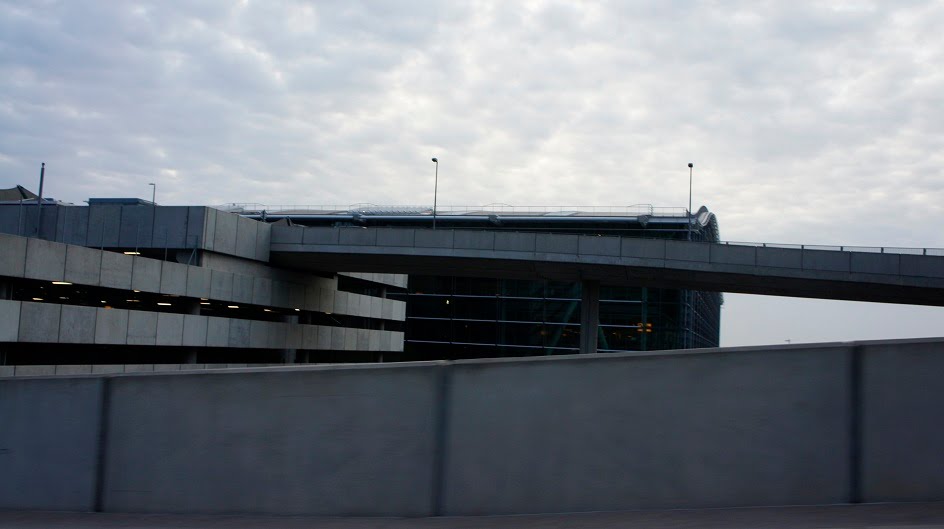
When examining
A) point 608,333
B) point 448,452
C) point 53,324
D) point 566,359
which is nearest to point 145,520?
point 448,452

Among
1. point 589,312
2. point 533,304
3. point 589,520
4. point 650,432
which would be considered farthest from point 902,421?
point 533,304

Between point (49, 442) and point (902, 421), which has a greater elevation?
point (902, 421)

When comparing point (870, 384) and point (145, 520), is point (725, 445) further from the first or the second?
point (145, 520)

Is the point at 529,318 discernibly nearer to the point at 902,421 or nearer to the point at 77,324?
the point at 77,324

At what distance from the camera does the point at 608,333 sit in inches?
2751

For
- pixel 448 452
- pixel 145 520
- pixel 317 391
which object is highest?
pixel 317 391

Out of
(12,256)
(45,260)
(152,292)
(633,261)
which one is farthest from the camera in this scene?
(633,261)

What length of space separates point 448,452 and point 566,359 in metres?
1.30

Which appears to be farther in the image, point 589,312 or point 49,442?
point 589,312

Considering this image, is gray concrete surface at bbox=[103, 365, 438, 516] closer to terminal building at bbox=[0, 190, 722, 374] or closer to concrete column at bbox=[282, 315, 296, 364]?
terminal building at bbox=[0, 190, 722, 374]

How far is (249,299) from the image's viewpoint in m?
44.4

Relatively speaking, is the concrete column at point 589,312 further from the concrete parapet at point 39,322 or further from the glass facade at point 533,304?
the concrete parapet at point 39,322

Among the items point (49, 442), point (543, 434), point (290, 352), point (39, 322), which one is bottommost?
point (290, 352)

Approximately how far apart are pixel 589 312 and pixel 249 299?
2006 centimetres
